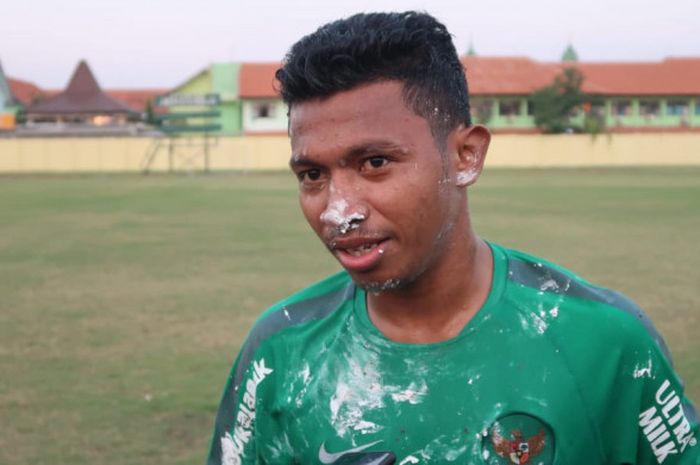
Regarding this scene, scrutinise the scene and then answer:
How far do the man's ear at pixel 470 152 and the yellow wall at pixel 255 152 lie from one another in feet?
158

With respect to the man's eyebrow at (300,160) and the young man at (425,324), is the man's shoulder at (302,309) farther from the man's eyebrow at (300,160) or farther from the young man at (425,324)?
the man's eyebrow at (300,160)

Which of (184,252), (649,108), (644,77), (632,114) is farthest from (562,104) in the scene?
(184,252)

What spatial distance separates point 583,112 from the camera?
60.2 m

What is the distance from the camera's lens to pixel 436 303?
93.9 inches

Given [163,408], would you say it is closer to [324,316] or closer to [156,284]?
[324,316]

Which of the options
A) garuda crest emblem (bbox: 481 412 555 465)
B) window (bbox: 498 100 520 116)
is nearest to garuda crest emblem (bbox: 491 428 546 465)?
garuda crest emblem (bbox: 481 412 555 465)

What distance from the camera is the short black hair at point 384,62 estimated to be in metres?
2.21

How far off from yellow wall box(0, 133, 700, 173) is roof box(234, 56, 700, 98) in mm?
10022

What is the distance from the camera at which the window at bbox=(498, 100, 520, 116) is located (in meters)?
63.4

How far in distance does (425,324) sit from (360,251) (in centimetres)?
25

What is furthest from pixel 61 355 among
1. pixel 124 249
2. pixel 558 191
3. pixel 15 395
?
pixel 558 191

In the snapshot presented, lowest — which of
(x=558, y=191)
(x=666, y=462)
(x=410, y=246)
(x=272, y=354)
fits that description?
(x=558, y=191)

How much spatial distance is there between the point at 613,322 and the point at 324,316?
0.64 meters

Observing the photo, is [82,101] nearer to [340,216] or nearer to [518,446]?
[340,216]
